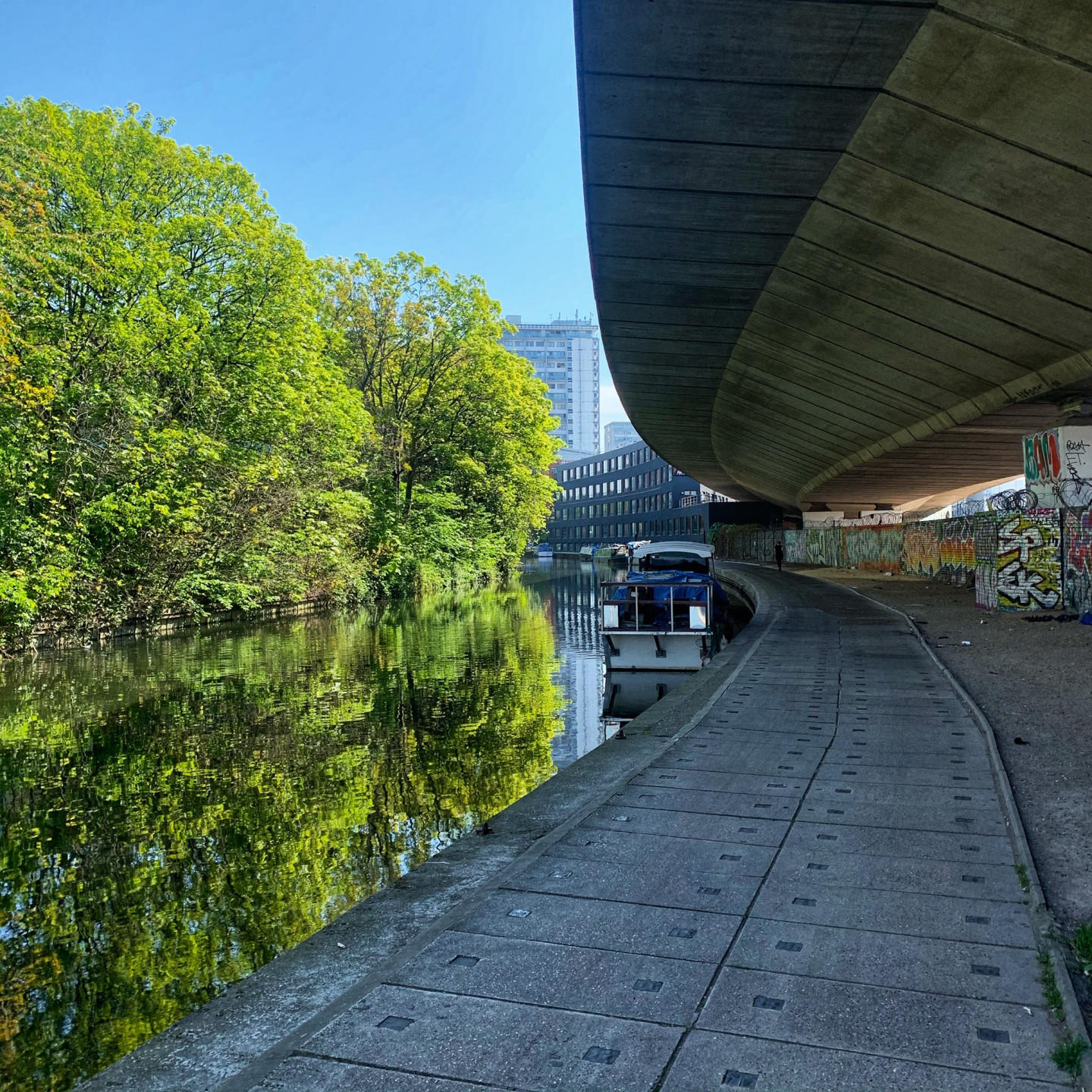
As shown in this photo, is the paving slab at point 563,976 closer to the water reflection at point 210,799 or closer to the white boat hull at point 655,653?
the water reflection at point 210,799

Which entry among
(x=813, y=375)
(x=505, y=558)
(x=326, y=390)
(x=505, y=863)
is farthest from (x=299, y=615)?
(x=505, y=863)

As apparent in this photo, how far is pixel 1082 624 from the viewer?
16906 millimetres

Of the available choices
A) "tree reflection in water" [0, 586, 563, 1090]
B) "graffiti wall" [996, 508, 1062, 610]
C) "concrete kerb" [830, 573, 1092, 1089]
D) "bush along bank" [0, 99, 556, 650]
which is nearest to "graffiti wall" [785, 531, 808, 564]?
"bush along bank" [0, 99, 556, 650]

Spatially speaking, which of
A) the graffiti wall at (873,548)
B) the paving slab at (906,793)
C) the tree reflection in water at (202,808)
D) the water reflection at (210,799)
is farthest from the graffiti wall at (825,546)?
the paving slab at (906,793)

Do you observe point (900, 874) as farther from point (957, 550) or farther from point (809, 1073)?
point (957, 550)

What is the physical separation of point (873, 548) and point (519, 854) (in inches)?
1698

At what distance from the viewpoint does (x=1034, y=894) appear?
435 centimetres

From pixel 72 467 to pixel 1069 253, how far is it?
1982 centimetres

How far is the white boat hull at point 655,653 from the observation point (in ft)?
54.4

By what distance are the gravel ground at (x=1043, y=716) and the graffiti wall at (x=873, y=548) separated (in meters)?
20.9

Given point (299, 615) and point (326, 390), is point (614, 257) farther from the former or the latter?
point (299, 615)

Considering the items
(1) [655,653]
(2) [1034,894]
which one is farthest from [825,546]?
(2) [1034,894]

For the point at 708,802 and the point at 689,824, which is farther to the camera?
the point at 708,802

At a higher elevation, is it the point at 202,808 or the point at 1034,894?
the point at 1034,894
